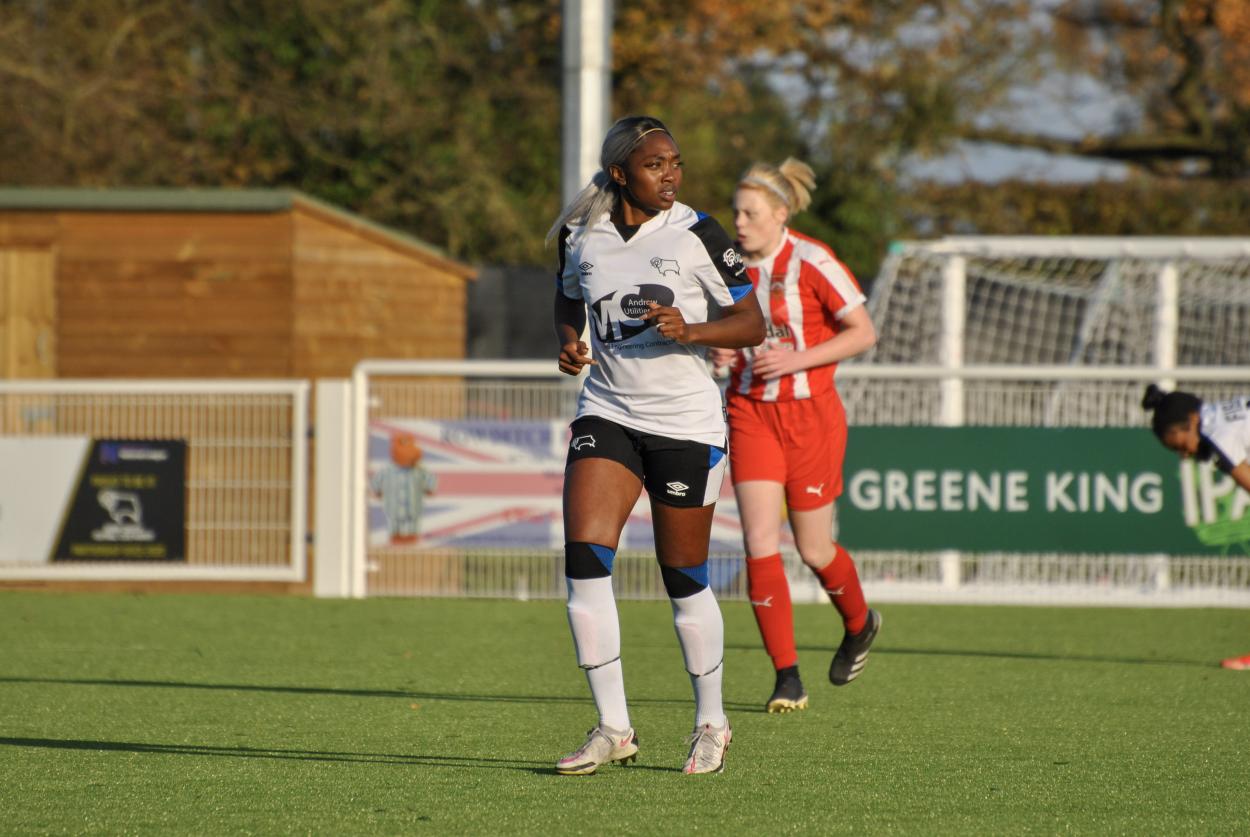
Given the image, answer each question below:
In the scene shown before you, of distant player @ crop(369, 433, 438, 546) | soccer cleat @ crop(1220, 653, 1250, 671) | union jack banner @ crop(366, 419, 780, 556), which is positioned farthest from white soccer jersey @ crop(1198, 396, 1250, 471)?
distant player @ crop(369, 433, 438, 546)

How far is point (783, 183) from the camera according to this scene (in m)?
7.01

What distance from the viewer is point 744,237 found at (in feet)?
23.0

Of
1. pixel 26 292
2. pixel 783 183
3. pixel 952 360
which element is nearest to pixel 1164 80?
pixel 952 360

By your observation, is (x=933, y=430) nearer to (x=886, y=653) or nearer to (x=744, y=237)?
(x=886, y=653)

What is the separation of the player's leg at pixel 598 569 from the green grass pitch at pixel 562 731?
0.41 ft

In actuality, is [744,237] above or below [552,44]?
below

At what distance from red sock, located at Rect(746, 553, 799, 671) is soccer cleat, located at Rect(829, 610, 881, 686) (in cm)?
29

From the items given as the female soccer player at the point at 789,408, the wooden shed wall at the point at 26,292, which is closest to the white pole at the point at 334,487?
the wooden shed wall at the point at 26,292

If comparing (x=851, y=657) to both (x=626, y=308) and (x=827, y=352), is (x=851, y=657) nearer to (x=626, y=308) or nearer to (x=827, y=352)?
(x=827, y=352)

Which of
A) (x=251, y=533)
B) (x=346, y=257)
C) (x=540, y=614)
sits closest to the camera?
(x=540, y=614)

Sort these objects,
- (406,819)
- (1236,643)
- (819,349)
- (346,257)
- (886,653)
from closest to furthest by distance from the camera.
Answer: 1. (406,819)
2. (819,349)
3. (886,653)
4. (1236,643)
5. (346,257)

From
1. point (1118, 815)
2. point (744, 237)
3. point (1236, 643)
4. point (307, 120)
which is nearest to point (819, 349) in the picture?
point (744, 237)

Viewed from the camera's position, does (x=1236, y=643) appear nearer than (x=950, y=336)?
Yes

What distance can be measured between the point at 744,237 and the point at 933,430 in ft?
16.1
